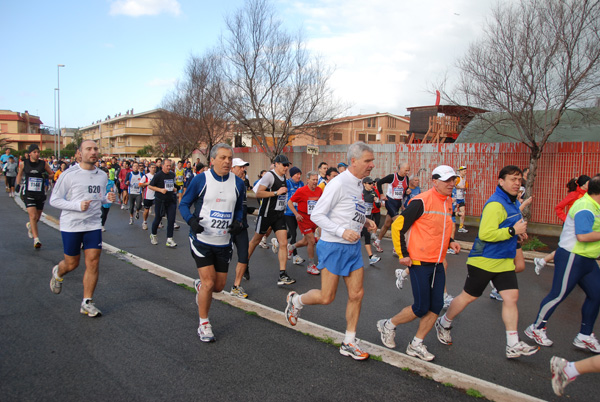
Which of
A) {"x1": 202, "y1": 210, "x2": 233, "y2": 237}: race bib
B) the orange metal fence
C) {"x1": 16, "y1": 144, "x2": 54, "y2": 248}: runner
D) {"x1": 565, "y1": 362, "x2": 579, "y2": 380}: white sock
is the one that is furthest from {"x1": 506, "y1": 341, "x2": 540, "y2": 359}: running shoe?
{"x1": 16, "y1": 144, "x2": 54, "y2": 248}: runner

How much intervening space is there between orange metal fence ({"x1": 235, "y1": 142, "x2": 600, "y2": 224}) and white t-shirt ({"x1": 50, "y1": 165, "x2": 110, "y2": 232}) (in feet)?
30.6

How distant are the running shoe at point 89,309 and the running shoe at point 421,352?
3692 mm

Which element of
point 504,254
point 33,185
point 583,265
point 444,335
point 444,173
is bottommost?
point 444,335

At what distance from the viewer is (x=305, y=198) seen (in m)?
7.55

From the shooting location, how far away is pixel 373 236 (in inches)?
419

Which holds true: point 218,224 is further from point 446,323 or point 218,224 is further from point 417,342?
point 446,323

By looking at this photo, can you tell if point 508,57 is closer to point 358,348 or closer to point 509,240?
point 509,240

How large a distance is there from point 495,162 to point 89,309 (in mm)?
14275

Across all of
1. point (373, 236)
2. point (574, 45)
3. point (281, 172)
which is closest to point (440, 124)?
point (574, 45)

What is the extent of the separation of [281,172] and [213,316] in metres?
2.97

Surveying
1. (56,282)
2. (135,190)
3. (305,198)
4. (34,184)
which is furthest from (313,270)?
(135,190)

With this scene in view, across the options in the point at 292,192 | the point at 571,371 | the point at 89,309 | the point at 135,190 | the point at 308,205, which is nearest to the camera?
the point at 571,371

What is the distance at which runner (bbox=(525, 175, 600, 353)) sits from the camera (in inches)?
171

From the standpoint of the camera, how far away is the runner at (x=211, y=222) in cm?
440
